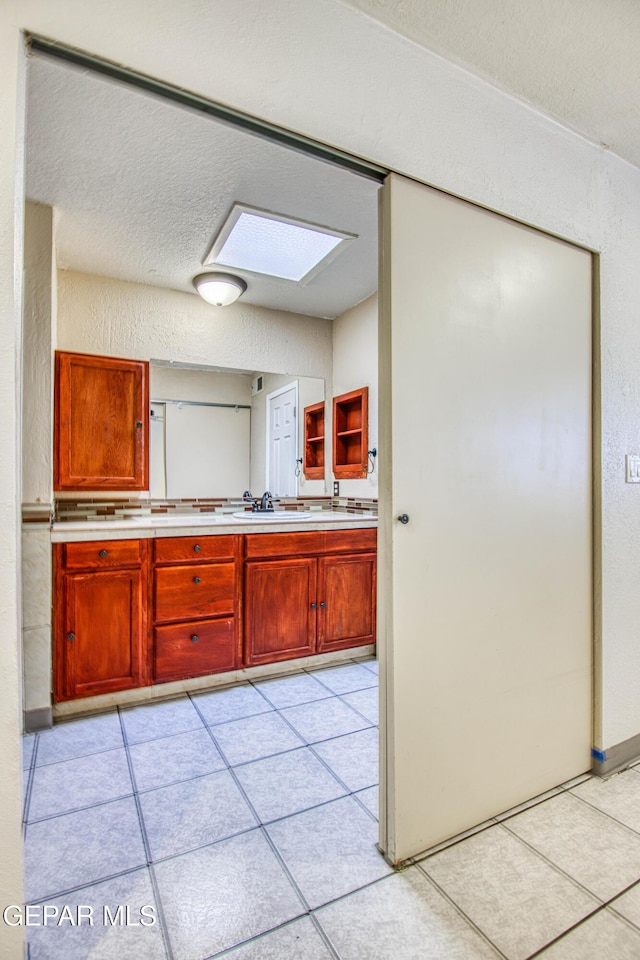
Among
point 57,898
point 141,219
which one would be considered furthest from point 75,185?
point 57,898

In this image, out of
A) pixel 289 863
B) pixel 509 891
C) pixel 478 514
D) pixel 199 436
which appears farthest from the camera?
pixel 199 436

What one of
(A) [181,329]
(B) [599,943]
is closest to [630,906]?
(B) [599,943]

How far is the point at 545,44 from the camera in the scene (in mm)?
1378

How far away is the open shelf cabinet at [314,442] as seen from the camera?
350 cm

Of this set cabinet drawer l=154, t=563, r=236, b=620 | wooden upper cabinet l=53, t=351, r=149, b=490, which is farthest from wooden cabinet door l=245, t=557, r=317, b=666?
wooden upper cabinet l=53, t=351, r=149, b=490

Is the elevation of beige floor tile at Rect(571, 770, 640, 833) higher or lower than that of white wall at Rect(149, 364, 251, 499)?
lower

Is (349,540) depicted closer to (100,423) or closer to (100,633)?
(100,633)

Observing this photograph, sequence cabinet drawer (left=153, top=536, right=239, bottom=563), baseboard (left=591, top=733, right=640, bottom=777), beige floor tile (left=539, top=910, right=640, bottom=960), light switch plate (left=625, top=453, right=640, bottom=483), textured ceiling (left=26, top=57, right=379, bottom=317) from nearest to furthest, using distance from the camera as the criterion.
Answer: beige floor tile (left=539, top=910, right=640, bottom=960)
textured ceiling (left=26, top=57, right=379, bottom=317)
baseboard (left=591, top=733, right=640, bottom=777)
light switch plate (left=625, top=453, right=640, bottom=483)
cabinet drawer (left=153, top=536, right=239, bottom=563)

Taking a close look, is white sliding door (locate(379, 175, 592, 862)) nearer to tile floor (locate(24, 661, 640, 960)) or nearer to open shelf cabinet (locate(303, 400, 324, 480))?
tile floor (locate(24, 661, 640, 960))

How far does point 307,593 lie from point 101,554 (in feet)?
3.73

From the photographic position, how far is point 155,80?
1053 mm

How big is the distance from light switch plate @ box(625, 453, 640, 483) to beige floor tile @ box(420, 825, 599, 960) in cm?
130

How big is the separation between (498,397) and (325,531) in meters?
1.53

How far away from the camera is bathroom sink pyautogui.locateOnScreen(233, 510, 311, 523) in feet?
8.92
